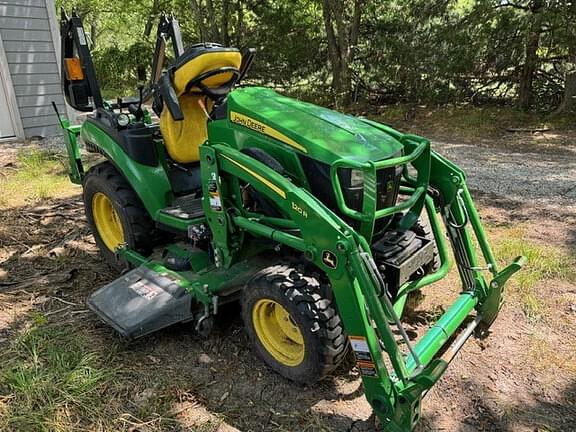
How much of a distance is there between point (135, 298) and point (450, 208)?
185 cm

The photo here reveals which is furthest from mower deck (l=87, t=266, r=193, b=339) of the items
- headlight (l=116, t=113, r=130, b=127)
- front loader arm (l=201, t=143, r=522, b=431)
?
headlight (l=116, t=113, r=130, b=127)

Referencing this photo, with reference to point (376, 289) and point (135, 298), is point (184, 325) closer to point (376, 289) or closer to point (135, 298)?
point (135, 298)

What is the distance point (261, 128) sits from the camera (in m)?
2.72

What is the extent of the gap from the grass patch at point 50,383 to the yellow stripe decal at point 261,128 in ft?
4.84

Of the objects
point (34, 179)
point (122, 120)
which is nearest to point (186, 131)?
point (122, 120)

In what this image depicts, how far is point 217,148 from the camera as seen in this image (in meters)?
2.71

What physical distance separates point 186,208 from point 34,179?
3.65 meters

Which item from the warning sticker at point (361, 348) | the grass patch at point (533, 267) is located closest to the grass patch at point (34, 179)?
the warning sticker at point (361, 348)

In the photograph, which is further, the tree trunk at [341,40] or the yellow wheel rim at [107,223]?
the tree trunk at [341,40]

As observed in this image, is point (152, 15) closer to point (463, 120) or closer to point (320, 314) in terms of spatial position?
point (463, 120)

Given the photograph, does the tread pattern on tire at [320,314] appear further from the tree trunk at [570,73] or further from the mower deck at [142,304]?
the tree trunk at [570,73]

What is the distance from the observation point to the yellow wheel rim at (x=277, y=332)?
259 centimetres

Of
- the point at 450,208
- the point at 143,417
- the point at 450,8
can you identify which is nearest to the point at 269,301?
the point at 143,417

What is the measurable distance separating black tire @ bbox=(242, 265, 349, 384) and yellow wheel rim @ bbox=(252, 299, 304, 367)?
9 centimetres
